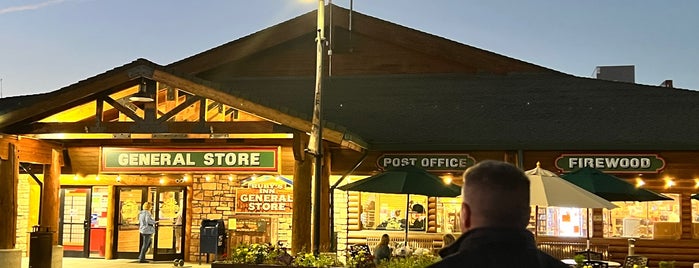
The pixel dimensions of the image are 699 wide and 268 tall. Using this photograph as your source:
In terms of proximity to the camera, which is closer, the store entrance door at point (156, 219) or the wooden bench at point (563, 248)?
the wooden bench at point (563, 248)

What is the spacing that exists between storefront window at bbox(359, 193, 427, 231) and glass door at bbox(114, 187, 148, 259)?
18.5 feet

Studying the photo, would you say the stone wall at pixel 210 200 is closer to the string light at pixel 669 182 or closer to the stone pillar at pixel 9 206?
the stone pillar at pixel 9 206

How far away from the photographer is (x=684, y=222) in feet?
55.9

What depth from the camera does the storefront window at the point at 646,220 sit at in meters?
17.1

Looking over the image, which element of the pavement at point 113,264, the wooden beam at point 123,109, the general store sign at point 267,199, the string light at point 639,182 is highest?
the wooden beam at point 123,109

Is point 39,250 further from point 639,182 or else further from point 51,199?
point 639,182

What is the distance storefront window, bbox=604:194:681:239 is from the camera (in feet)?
56.1

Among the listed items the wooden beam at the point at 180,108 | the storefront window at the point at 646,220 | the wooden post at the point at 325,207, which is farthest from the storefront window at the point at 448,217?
the wooden beam at the point at 180,108

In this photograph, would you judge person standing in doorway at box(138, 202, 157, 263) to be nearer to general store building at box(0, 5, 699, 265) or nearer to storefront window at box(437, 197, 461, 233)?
general store building at box(0, 5, 699, 265)

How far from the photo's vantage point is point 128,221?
20547 mm

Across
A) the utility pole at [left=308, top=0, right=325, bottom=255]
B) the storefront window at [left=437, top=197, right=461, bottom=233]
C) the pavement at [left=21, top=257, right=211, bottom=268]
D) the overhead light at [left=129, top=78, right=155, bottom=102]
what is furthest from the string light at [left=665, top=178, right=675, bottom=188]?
the overhead light at [left=129, top=78, right=155, bottom=102]

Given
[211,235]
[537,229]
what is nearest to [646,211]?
[537,229]

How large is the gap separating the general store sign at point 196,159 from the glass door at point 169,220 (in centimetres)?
477

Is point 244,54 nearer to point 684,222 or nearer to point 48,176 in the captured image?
point 48,176
